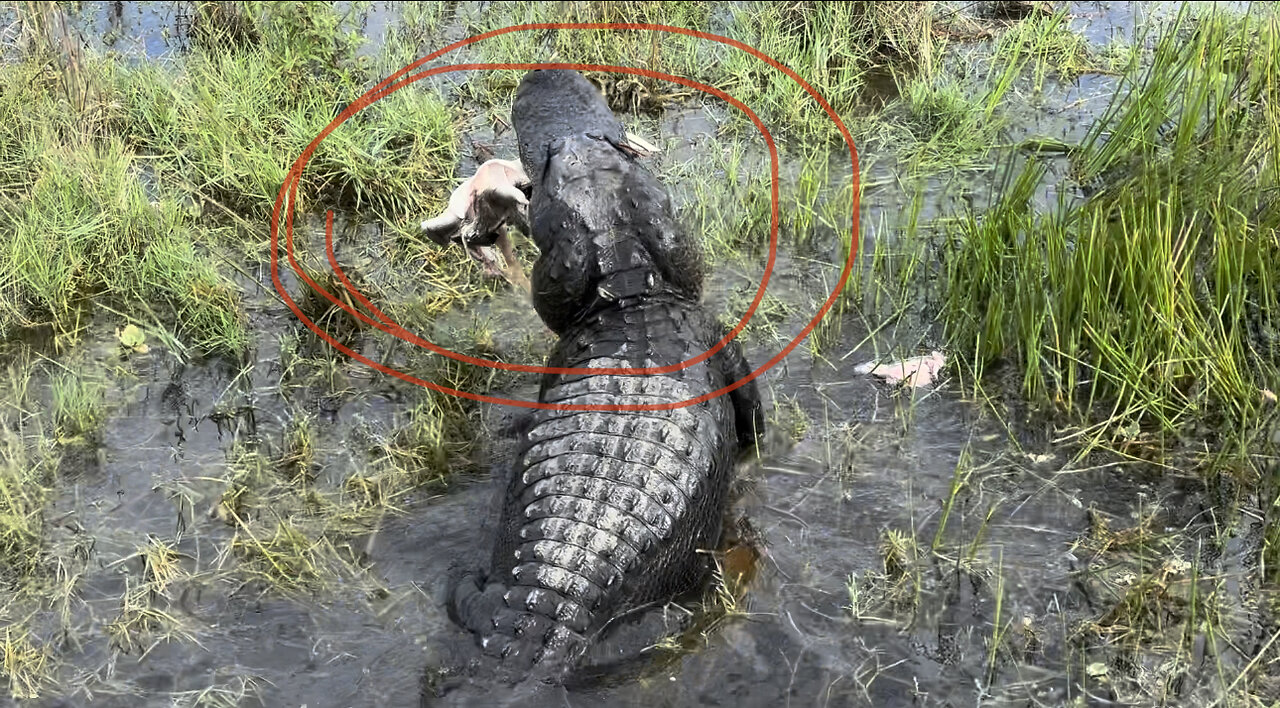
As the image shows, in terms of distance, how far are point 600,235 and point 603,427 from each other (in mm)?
665

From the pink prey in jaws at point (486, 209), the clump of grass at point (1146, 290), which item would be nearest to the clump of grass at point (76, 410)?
the pink prey in jaws at point (486, 209)

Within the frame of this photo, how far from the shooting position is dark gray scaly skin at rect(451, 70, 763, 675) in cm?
297

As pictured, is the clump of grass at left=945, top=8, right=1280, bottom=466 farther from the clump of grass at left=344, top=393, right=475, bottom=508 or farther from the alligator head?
the clump of grass at left=344, top=393, right=475, bottom=508

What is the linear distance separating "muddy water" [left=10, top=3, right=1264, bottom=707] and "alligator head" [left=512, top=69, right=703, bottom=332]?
624mm

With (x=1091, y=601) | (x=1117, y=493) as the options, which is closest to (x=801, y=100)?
(x=1117, y=493)

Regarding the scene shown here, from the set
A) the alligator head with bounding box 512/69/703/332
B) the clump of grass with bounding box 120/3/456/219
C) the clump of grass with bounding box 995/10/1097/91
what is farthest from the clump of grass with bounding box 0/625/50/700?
the clump of grass with bounding box 995/10/1097/91

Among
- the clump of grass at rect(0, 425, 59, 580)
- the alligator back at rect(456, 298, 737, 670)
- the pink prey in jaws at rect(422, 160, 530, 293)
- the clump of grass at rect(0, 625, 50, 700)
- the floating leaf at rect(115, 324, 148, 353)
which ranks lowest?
the clump of grass at rect(0, 625, 50, 700)

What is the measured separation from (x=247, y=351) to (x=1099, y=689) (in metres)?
3.12

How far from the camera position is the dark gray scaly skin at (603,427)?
2973mm

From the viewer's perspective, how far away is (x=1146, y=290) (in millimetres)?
3613

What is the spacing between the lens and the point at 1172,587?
10.0 feet

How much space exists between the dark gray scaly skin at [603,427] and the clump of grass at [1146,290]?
98 cm

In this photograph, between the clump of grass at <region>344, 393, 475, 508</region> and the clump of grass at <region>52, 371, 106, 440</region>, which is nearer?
the clump of grass at <region>344, 393, 475, 508</region>

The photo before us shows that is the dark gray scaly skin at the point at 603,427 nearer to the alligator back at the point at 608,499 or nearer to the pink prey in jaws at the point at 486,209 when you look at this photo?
the alligator back at the point at 608,499
